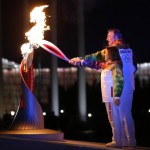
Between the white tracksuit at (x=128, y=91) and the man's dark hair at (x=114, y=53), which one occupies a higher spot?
the man's dark hair at (x=114, y=53)

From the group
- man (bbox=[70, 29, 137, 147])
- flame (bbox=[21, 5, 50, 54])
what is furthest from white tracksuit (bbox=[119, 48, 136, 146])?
flame (bbox=[21, 5, 50, 54])

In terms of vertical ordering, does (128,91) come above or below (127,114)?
above

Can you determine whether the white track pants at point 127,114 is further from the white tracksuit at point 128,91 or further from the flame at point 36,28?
the flame at point 36,28

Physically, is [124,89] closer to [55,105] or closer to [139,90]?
[55,105]

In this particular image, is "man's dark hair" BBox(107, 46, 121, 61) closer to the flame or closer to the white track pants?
the white track pants

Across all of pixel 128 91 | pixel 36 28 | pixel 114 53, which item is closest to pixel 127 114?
pixel 128 91

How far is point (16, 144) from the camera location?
9.41 m

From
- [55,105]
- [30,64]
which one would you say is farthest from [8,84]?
[30,64]

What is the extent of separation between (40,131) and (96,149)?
3.75 metres

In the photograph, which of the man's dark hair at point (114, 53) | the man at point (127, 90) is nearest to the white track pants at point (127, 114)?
the man at point (127, 90)

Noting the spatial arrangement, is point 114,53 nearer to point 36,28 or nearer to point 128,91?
point 128,91

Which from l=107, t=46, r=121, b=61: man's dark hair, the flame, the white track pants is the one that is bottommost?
the white track pants

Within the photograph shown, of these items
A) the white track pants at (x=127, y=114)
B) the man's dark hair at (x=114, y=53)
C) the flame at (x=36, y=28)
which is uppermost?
the flame at (x=36, y=28)

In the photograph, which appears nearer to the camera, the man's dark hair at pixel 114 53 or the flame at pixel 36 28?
the man's dark hair at pixel 114 53
